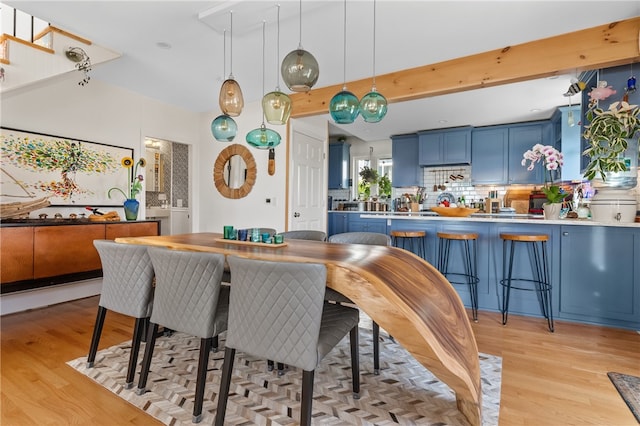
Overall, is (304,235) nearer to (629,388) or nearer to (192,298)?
(192,298)

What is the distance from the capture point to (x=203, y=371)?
1585 mm

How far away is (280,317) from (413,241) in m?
2.72

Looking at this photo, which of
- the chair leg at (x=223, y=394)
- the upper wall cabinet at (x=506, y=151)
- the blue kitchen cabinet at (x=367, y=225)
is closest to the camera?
the chair leg at (x=223, y=394)

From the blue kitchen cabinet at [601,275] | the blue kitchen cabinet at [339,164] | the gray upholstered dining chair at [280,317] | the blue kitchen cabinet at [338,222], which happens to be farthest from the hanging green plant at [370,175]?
the gray upholstered dining chair at [280,317]

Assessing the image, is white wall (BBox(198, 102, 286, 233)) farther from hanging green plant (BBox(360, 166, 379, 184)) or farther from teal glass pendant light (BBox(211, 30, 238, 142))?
hanging green plant (BBox(360, 166, 379, 184))

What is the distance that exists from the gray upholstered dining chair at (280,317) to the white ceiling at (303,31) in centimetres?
209

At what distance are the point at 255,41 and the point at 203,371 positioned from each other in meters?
2.78

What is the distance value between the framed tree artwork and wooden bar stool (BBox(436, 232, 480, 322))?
161 inches

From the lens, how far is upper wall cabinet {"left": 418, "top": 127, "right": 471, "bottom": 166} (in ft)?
19.4

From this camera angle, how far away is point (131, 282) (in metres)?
1.95

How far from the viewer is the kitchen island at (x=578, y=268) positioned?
2.81m

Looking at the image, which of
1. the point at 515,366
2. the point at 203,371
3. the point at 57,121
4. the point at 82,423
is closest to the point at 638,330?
the point at 515,366

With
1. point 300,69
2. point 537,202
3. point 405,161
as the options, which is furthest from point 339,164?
point 300,69

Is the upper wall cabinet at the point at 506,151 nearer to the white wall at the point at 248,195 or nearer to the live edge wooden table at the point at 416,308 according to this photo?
the white wall at the point at 248,195
